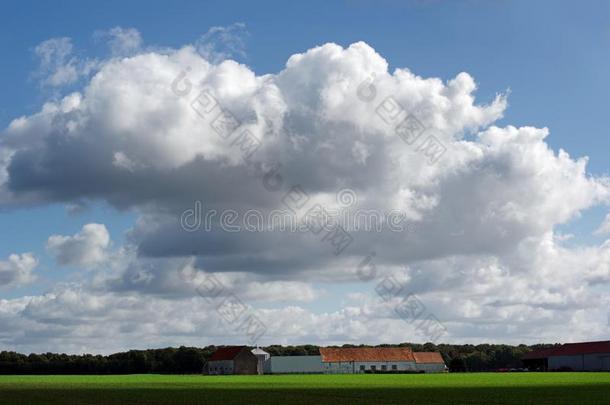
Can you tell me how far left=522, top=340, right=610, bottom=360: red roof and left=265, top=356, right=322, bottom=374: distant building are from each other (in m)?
47.3

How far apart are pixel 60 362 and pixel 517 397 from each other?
515 ft

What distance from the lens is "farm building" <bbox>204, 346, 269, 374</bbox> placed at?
174m

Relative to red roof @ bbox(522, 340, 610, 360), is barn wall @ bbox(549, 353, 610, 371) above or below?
below

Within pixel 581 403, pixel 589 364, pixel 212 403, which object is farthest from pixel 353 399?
pixel 589 364

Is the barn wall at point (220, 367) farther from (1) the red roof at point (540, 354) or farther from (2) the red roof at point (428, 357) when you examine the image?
(1) the red roof at point (540, 354)

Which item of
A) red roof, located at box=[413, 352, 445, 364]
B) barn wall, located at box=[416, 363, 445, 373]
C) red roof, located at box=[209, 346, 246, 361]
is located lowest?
barn wall, located at box=[416, 363, 445, 373]

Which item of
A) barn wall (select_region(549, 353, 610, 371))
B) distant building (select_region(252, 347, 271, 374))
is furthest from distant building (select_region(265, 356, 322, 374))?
barn wall (select_region(549, 353, 610, 371))

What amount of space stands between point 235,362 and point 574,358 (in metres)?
71.6

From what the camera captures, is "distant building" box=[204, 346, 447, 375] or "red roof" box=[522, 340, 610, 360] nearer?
"red roof" box=[522, 340, 610, 360]

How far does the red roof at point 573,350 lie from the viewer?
15562cm

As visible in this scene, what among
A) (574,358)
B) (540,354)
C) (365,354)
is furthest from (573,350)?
(365,354)

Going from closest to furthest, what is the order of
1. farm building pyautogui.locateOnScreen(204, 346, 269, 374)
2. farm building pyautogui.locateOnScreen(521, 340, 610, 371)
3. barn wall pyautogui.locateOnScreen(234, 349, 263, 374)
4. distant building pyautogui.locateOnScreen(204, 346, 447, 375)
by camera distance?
farm building pyautogui.locateOnScreen(521, 340, 610, 371), distant building pyautogui.locateOnScreen(204, 346, 447, 375), barn wall pyautogui.locateOnScreen(234, 349, 263, 374), farm building pyautogui.locateOnScreen(204, 346, 269, 374)

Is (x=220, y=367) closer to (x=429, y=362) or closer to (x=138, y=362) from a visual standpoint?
(x=138, y=362)

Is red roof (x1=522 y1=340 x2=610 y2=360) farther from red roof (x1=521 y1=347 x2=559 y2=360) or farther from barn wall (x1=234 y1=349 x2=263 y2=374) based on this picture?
barn wall (x1=234 y1=349 x2=263 y2=374)
